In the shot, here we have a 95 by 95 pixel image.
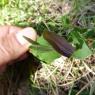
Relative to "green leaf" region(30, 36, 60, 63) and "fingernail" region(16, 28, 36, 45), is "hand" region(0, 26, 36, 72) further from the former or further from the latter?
"green leaf" region(30, 36, 60, 63)

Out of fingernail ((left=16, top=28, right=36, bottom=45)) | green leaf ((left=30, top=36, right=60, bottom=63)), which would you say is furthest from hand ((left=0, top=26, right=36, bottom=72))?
green leaf ((left=30, top=36, right=60, bottom=63))

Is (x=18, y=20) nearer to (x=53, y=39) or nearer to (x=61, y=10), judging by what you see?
(x=61, y=10)

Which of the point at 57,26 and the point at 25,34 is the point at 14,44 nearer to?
the point at 25,34

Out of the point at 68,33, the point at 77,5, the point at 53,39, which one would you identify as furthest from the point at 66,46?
the point at 77,5

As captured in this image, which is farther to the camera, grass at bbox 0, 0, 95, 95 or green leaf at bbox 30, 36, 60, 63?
grass at bbox 0, 0, 95, 95

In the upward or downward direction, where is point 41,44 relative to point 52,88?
upward

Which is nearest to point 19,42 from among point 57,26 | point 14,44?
point 14,44

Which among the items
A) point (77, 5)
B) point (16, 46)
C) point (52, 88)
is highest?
point (77, 5)
